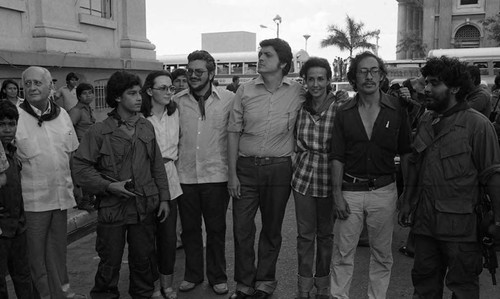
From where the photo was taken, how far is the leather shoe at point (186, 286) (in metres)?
4.65

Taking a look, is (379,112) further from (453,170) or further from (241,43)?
(241,43)

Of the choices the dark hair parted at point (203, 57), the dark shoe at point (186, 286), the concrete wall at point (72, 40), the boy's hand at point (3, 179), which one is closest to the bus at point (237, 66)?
the concrete wall at point (72, 40)

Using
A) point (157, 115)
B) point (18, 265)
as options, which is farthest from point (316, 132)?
point (18, 265)

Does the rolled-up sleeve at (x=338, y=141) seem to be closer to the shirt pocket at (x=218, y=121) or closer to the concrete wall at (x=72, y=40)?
the shirt pocket at (x=218, y=121)

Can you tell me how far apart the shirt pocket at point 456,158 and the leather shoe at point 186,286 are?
98.4 inches

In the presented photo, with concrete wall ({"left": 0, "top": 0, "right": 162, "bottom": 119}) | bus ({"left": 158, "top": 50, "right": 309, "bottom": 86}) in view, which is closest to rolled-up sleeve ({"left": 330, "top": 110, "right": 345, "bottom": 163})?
concrete wall ({"left": 0, "top": 0, "right": 162, "bottom": 119})

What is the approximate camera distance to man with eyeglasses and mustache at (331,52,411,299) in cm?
394

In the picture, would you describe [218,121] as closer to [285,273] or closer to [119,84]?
[119,84]

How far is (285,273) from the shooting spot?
16.9 feet

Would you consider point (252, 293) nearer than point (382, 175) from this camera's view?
No

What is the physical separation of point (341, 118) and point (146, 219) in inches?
70.5

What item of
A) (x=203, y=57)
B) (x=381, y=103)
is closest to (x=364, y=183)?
(x=381, y=103)

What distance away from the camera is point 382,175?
3990mm

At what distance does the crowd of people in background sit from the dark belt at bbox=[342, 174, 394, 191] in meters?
0.01
